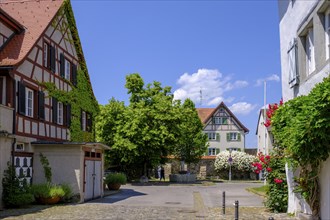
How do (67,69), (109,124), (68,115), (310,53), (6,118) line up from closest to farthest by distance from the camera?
(310,53)
(6,118)
(68,115)
(67,69)
(109,124)

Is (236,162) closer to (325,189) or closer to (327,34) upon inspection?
(325,189)

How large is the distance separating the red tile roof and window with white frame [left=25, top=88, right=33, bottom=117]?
1.92 m

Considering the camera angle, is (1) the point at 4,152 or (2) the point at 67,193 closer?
(1) the point at 4,152

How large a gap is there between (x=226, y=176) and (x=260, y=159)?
41850mm

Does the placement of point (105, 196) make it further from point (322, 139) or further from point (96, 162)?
point (322, 139)

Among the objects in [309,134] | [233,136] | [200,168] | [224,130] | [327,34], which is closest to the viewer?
[309,134]

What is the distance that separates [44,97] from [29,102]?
4.66ft

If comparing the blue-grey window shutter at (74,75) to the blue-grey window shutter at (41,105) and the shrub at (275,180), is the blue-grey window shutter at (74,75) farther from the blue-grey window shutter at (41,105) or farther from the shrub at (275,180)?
the shrub at (275,180)

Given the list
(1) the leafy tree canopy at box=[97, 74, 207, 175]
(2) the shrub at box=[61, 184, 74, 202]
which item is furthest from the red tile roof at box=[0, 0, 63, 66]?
(1) the leafy tree canopy at box=[97, 74, 207, 175]

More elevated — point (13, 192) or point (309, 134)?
point (309, 134)

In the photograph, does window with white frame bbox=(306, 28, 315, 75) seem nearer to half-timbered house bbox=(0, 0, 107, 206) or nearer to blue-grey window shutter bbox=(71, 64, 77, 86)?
half-timbered house bbox=(0, 0, 107, 206)

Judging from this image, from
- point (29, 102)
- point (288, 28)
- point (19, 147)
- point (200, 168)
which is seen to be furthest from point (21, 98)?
point (200, 168)

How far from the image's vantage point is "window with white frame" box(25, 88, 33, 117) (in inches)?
847

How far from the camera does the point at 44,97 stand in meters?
23.4
